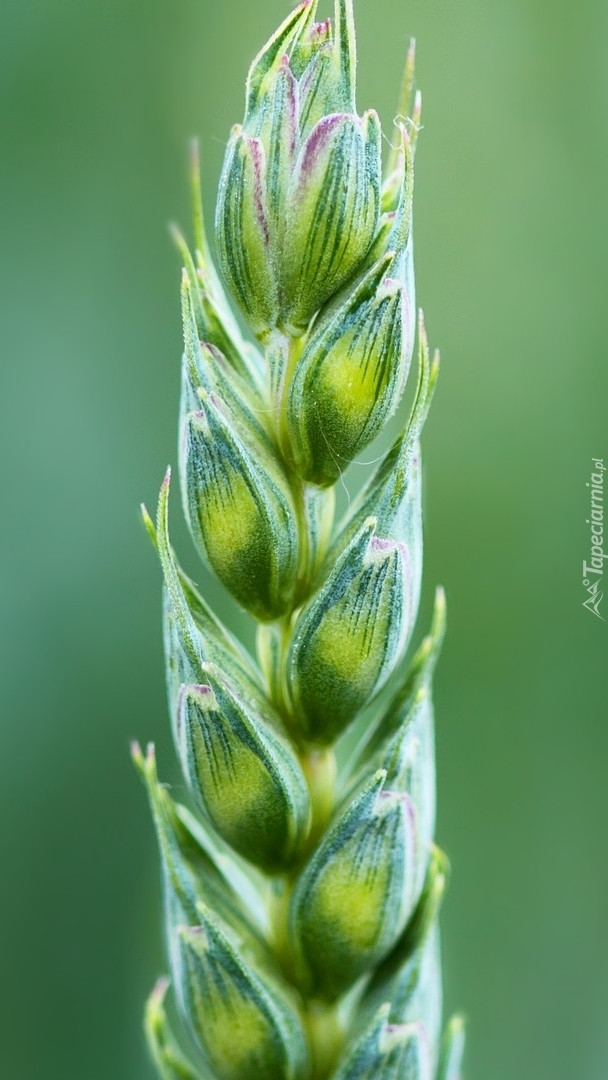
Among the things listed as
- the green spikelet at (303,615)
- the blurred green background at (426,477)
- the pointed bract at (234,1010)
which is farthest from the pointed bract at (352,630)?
the blurred green background at (426,477)

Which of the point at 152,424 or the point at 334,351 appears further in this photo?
the point at 152,424

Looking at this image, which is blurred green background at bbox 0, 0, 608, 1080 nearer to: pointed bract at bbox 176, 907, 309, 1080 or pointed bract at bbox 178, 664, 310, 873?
pointed bract at bbox 176, 907, 309, 1080

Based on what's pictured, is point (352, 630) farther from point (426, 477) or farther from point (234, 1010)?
point (426, 477)

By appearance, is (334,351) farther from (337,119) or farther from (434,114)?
(434,114)

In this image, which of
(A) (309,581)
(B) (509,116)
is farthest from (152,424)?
→ (A) (309,581)

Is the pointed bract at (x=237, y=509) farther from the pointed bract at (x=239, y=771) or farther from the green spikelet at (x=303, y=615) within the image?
the pointed bract at (x=239, y=771)

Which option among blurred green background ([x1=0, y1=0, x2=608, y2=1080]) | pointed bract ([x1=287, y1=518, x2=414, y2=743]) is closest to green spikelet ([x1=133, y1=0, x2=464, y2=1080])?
pointed bract ([x1=287, y1=518, x2=414, y2=743])
